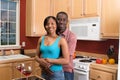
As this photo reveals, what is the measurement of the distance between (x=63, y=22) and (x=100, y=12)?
1.06 m

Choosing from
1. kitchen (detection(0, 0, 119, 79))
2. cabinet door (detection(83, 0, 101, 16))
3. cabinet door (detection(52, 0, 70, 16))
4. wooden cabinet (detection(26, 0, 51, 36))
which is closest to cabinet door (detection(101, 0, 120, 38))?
cabinet door (detection(83, 0, 101, 16))

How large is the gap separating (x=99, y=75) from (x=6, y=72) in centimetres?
166

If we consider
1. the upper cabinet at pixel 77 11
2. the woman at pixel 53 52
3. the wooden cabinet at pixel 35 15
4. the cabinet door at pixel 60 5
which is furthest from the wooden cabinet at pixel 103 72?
the wooden cabinet at pixel 35 15

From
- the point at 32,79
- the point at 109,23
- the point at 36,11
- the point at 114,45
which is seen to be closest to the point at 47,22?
the point at 32,79

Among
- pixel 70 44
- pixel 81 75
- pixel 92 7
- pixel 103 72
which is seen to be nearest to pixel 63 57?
pixel 70 44

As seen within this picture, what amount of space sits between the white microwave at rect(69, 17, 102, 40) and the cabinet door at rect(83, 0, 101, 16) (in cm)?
10

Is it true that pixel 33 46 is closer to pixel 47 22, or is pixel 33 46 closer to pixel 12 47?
pixel 12 47

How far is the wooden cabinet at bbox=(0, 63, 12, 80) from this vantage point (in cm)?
299

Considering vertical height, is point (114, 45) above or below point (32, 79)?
above

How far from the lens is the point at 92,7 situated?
2.97 m

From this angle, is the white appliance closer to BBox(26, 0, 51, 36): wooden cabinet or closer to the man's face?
the man's face

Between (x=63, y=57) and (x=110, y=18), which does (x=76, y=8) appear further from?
(x=63, y=57)

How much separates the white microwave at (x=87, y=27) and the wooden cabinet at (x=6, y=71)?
57.0 inches

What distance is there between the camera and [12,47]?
3.68m
